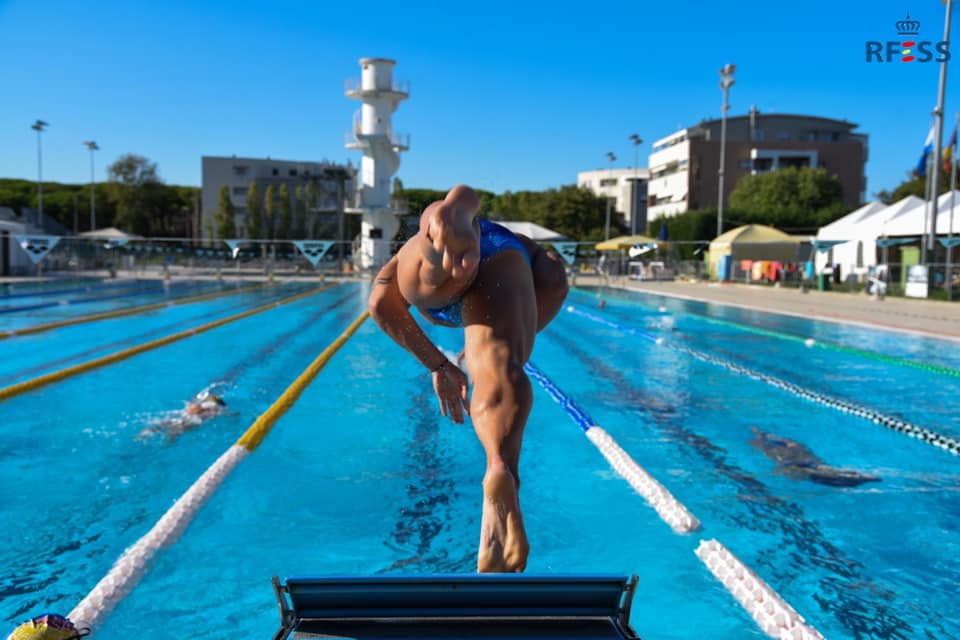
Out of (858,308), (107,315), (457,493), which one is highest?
(858,308)

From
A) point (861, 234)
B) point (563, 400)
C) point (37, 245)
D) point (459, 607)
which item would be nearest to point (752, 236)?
point (861, 234)

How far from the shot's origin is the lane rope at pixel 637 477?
4125 millimetres

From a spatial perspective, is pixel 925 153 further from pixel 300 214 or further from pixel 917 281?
pixel 300 214

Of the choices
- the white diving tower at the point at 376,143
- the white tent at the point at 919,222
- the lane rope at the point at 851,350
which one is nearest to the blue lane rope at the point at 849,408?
the lane rope at the point at 851,350

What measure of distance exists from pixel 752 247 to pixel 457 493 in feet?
101

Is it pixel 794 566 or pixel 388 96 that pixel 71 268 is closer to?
pixel 388 96

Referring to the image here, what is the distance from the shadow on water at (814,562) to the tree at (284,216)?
1957 inches

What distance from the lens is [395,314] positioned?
2.62 meters

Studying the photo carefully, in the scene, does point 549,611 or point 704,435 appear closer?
point 549,611

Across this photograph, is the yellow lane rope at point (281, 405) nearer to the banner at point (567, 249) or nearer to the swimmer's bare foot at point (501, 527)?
the swimmer's bare foot at point (501, 527)

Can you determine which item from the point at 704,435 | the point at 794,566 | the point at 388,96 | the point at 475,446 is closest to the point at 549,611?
the point at 794,566

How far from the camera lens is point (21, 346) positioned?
11.0 meters

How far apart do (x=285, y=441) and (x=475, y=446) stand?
4.80ft

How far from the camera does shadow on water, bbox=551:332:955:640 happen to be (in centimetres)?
306
